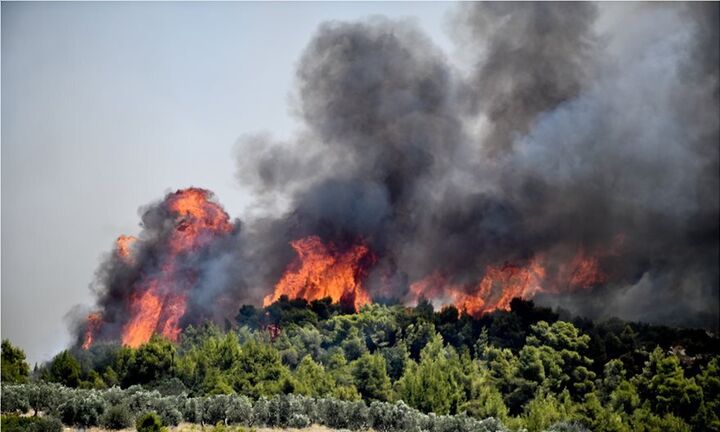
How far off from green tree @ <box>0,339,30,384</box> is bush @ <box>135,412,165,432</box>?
17.1 m

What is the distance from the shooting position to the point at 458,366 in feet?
214

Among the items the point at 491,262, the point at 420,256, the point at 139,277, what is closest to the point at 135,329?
the point at 139,277

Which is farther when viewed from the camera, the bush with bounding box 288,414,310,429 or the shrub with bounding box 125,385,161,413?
the bush with bounding box 288,414,310,429

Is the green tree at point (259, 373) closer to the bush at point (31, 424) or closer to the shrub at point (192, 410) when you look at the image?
the shrub at point (192, 410)

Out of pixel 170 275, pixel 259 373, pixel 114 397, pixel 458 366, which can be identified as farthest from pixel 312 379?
pixel 170 275

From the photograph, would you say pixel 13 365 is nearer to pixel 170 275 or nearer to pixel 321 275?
pixel 170 275

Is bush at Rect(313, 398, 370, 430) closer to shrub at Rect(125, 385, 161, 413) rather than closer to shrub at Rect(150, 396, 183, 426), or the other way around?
shrub at Rect(150, 396, 183, 426)

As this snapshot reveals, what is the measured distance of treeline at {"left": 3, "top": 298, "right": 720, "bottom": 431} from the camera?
196 feet

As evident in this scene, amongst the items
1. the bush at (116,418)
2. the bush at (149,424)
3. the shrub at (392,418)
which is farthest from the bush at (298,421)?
the bush at (116,418)

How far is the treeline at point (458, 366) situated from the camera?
59.8m

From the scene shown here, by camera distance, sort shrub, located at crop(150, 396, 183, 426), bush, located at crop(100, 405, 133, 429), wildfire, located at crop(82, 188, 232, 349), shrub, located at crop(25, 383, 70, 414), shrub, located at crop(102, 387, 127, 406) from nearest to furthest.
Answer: bush, located at crop(100, 405, 133, 429) < shrub, located at crop(150, 396, 183, 426) < shrub, located at crop(25, 383, 70, 414) < shrub, located at crop(102, 387, 127, 406) < wildfire, located at crop(82, 188, 232, 349)

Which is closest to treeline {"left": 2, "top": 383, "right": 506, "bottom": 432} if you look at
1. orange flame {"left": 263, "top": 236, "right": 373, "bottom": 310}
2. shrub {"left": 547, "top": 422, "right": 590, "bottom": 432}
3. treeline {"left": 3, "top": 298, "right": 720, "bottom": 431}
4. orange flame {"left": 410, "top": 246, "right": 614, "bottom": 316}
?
shrub {"left": 547, "top": 422, "right": 590, "bottom": 432}

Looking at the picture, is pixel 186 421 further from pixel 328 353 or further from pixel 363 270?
pixel 363 270

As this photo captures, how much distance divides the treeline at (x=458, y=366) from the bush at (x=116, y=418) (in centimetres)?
1235
